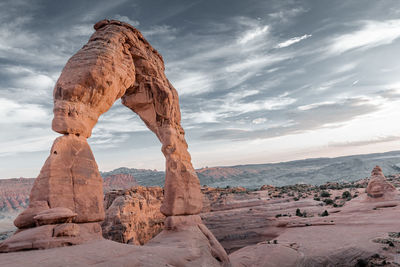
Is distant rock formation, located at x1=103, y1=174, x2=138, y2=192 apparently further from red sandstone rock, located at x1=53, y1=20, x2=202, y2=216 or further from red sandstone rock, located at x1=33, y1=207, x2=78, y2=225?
red sandstone rock, located at x1=33, y1=207, x2=78, y2=225

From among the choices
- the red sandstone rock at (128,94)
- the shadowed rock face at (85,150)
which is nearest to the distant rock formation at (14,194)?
the red sandstone rock at (128,94)

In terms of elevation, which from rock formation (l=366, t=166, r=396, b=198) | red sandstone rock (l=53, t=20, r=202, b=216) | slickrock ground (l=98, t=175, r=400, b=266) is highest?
red sandstone rock (l=53, t=20, r=202, b=216)

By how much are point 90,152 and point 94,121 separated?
1253 mm

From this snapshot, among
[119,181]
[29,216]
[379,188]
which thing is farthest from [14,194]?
[379,188]

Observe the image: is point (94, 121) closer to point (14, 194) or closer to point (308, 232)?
point (308, 232)

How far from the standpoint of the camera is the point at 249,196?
35406 millimetres

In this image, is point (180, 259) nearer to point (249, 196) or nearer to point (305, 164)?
point (249, 196)

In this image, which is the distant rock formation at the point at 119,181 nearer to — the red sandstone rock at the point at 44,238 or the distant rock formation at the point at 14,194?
the distant rock formation at the point at 14,194

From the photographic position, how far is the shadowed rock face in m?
7.09

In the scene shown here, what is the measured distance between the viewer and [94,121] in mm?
9383

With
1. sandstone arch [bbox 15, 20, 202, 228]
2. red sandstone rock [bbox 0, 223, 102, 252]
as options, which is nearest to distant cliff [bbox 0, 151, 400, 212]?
sandstone arch [bbox 15, 20, 202, 228]

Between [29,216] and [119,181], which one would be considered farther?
[119,181]

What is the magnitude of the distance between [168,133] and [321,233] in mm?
13066

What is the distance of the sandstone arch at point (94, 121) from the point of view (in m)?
7.75
